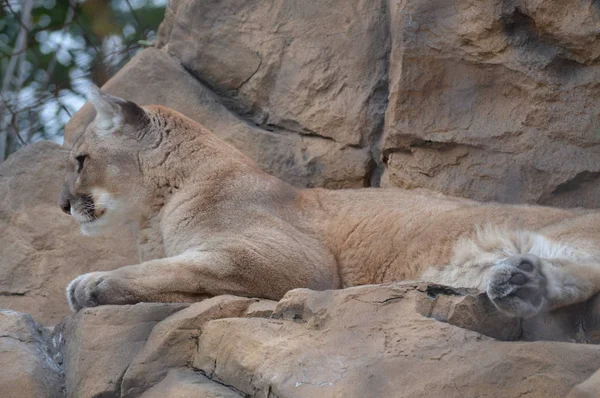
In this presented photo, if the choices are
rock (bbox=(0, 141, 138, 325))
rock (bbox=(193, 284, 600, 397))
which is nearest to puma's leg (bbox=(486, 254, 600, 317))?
rock (bbox=(193, 284, 600, 397))

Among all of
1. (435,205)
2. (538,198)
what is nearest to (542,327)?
(435,205)

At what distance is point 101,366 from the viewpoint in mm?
4258

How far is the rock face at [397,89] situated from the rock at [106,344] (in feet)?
7.85

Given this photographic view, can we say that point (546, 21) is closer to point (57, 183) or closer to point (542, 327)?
point (542, 327)

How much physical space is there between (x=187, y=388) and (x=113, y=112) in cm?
254

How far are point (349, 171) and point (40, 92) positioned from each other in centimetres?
250

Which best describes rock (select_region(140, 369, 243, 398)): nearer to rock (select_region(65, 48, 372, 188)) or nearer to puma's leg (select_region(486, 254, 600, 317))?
A: puma's leg (select_region(486, 254, 600, 317))

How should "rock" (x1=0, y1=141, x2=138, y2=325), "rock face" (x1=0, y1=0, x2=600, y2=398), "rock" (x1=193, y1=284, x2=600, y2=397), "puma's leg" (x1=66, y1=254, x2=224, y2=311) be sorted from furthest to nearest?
"rock" (x1=0, y1=141, x2=138, y2=325), "puma's leg" (x1=66, y1=254, x2=224, y2=311), "rock face" (x1=0, y1=0, x2=600, y2=398), "rock" (x1=193, y1=284, x2=600, y2=397)

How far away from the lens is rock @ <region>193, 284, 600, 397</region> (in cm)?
328

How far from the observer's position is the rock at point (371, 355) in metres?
3.28

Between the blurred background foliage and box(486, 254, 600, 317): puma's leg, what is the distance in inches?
122

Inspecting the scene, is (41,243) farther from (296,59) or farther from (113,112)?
(296,59)

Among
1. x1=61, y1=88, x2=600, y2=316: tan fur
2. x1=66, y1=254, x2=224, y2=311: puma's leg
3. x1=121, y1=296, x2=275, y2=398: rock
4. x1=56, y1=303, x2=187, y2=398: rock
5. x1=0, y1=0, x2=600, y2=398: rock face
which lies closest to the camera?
x1=0, y1=0, x2=600, y2=398: rock face

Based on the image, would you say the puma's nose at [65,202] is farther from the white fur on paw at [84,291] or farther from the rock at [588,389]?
the rock at [588,389]
